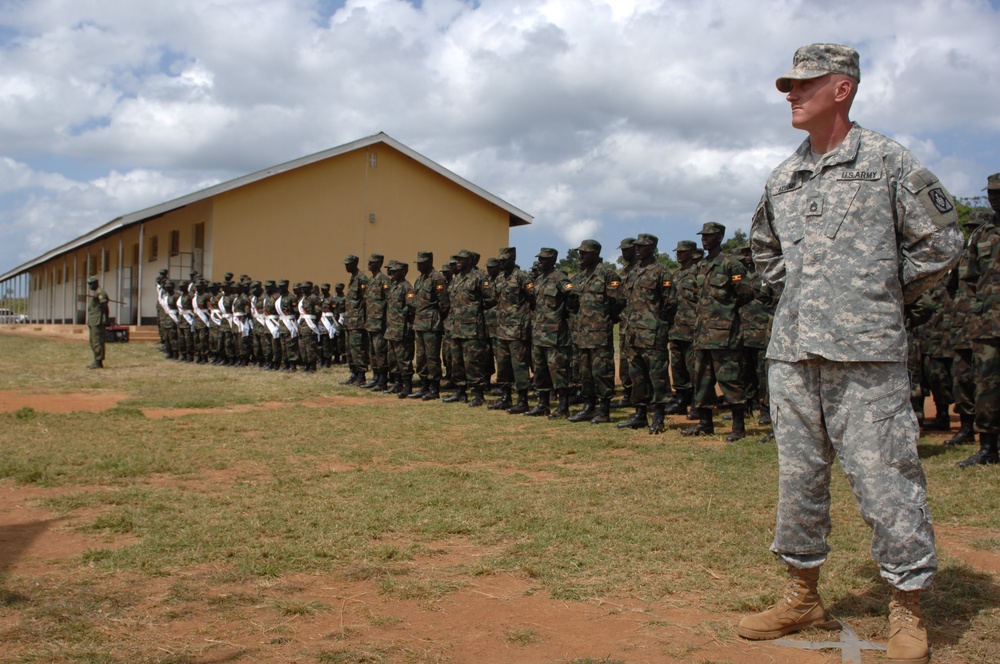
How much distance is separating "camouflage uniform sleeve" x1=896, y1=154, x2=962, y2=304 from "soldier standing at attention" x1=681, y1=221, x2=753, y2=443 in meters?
5.43

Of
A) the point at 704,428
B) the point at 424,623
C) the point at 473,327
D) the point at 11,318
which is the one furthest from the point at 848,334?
the point at 11,318

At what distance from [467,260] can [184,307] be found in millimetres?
11146

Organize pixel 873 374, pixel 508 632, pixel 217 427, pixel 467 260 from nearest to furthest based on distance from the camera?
1. pixel 873 374
2. pixel 508 632
3. pixel 217 427
4. pixel 467 260

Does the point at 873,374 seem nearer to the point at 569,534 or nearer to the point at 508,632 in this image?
the point at 508,632

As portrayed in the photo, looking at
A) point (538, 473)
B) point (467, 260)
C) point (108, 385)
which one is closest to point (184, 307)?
point (108, 385)

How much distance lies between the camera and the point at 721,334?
29.1 ft

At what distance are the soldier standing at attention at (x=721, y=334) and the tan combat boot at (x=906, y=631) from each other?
5443 mm

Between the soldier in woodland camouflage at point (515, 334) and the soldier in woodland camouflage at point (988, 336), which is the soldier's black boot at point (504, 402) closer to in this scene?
the soldier in woodland camouflage at point (515, 334)

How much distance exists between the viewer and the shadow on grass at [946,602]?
11.9 ft

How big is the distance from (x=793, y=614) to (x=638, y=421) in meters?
6.30

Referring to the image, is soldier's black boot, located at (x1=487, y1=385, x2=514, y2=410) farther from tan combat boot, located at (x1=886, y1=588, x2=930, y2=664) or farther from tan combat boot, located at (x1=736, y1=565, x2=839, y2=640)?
tan combat boot, located at (x1=886, y1=588, x2=930, y2=664)

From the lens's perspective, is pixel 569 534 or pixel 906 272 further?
pixel 569 534

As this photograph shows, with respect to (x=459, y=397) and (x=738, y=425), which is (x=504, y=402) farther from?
(x=738, y=425)

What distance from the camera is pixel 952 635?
11.6ft
